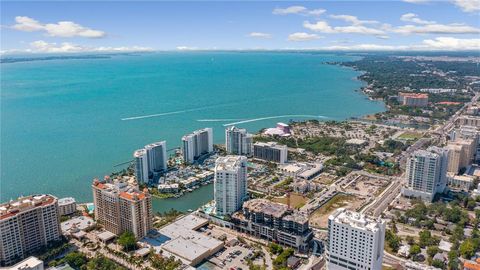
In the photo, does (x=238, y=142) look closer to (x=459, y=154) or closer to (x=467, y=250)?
(x=459, y=154)

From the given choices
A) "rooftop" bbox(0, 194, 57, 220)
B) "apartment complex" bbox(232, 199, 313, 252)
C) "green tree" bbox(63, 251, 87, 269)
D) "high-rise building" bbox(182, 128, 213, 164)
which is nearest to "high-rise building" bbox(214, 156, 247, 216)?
"apartment complex" bbox(232, 199, 313, 252)

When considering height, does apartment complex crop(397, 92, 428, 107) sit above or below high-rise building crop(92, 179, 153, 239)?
above

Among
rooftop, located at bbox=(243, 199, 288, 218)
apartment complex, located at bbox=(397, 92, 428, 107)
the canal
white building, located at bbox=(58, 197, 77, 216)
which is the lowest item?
the canal

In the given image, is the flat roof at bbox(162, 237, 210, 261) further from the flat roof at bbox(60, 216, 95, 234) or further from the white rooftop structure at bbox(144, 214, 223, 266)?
the flat roof at bbox(60, 216, 95, 234)

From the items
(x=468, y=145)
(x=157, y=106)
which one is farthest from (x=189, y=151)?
(x=157, y=106)

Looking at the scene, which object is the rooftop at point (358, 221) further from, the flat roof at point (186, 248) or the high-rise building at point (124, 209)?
the high-rise building at point (124, 209)

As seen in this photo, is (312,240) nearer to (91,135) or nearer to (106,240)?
(106,240)
